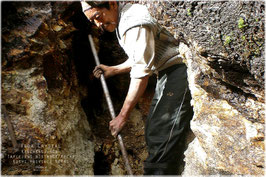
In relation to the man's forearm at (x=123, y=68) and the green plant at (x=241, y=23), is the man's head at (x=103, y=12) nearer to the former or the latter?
the man's forearm at (x=123, y=68)

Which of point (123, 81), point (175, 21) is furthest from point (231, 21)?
point (123, 81)

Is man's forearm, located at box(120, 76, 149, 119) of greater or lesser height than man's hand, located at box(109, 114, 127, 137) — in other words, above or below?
above

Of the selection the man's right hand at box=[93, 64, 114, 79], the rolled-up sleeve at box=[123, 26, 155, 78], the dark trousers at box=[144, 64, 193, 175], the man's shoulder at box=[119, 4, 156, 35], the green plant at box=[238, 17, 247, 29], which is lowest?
the dark trousers at box=[144, 64, 193, 175]

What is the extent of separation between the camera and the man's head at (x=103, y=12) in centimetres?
156

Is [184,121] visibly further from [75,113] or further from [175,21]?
[75,113]

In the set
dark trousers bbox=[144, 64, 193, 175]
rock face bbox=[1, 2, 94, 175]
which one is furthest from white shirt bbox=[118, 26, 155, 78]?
rock face bbox=[1, 2, 94, 175]

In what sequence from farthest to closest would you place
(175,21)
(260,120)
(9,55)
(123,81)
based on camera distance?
(123,81) → (9,55) → (175,21) → (260,120)

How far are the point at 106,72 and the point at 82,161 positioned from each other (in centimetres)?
97

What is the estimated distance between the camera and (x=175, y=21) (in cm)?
108

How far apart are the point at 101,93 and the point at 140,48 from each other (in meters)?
1.60

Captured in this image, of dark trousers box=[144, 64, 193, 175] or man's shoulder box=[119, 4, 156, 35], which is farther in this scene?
dark trousers box=[144, 64, 193, 175]

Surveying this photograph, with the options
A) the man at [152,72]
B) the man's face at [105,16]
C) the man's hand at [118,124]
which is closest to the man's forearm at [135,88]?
the man at [152,72]

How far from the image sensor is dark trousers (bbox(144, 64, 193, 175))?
1652 millimetres

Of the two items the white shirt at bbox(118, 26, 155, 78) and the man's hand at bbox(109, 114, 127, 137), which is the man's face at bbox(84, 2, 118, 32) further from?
the man's hand at bbox(109, 114, 127, 137)
